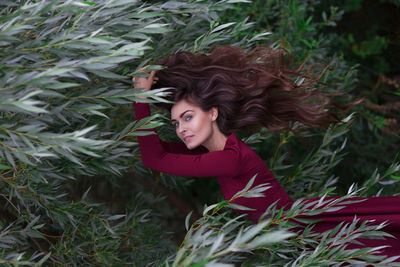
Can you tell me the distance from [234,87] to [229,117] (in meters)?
0.15

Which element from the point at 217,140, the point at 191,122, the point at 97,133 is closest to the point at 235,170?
the point at 217,140

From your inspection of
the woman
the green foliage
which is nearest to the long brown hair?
the woman

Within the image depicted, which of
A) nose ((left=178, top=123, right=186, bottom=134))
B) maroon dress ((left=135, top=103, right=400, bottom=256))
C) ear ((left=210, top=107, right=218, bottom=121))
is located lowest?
maroon dress ((left=135, top=103, right=400, bottom=256))

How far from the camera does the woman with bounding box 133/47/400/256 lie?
1926 mm

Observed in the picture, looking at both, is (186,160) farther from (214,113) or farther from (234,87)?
(234,87)

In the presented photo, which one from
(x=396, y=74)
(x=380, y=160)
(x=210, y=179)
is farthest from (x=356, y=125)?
(x=210, y=179)

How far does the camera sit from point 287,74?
84.3 inches

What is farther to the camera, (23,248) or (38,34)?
(23,248)

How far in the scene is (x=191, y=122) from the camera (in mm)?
2004

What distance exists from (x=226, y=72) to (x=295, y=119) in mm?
447

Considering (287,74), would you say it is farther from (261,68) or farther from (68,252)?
(68,252)

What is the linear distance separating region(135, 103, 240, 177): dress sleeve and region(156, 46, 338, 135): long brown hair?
202 millimetres

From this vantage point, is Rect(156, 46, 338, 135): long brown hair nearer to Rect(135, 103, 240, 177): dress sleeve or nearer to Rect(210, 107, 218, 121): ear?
Rect(210, 107, 218, 121): ear

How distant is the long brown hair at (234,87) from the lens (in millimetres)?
2021
